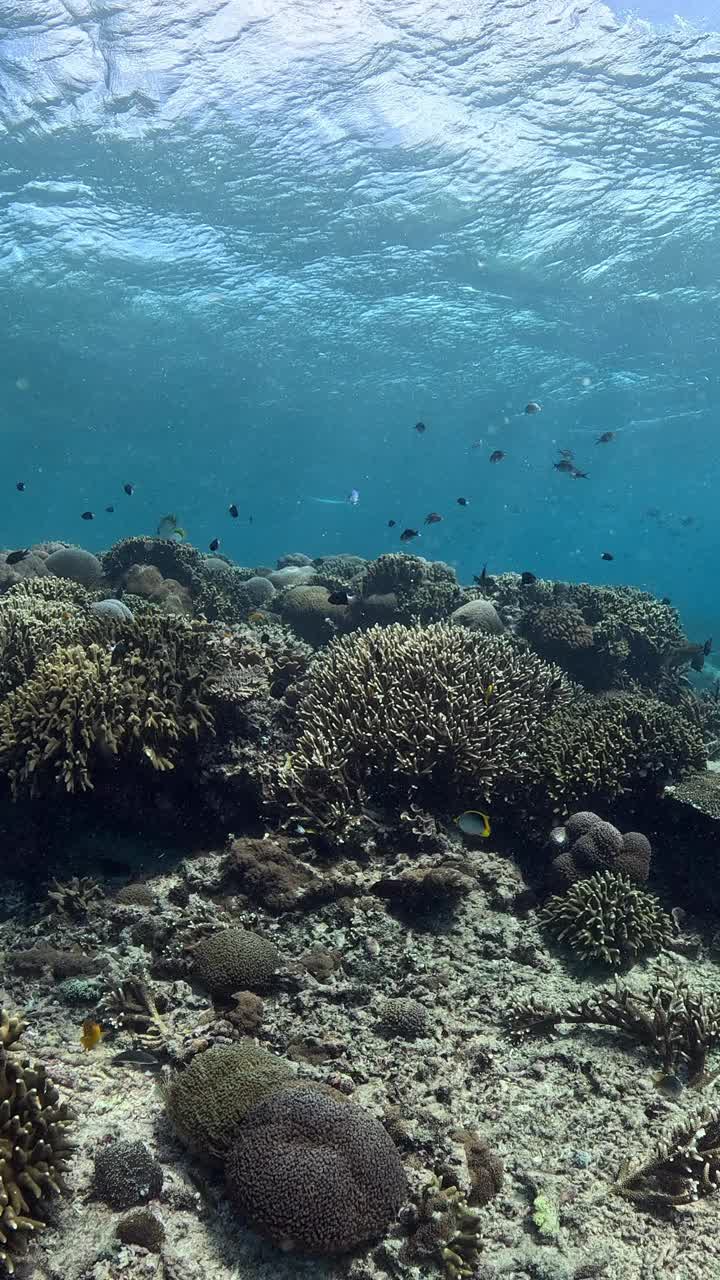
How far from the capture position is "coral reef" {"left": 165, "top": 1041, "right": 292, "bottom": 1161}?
387cm

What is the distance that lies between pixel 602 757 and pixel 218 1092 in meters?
5.12

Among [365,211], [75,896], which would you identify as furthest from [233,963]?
[365,211]

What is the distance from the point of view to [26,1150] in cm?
343

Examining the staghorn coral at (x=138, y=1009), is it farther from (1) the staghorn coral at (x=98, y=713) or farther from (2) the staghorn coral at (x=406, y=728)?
(2) the staghorn coral at (x=406, y=728)

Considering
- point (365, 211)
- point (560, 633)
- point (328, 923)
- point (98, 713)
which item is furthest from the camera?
point (365, 211)

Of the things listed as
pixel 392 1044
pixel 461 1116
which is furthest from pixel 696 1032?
pixel 392 1044

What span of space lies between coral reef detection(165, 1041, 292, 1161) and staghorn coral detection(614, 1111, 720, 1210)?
2.03m

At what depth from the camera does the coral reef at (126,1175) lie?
143 inches

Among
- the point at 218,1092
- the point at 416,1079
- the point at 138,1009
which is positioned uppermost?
the point at 416,1079

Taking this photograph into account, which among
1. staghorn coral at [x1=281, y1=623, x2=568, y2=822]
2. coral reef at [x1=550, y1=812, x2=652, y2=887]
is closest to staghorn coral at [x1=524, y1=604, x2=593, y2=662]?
staghorn coral at [x1=281, y1=623, x2=568, y2=822]

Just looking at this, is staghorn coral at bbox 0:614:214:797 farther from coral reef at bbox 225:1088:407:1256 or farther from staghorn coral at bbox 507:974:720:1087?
staghorn coral at bbox 507:974:720:1087

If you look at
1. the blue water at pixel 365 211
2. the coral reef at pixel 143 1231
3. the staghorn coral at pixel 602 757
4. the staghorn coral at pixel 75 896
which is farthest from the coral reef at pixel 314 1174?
the blue water at pixel 365 211

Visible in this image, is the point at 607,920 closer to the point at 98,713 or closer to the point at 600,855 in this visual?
the point at 600,855

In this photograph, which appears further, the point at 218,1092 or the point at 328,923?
the point at 328,923
